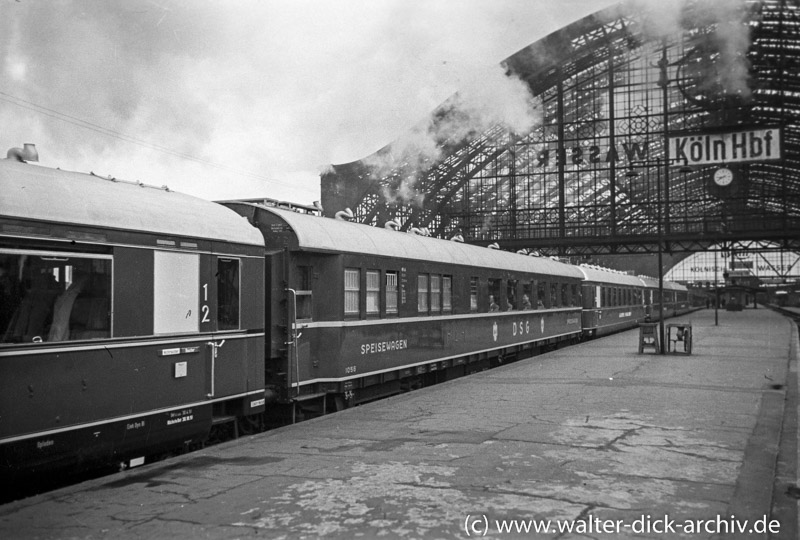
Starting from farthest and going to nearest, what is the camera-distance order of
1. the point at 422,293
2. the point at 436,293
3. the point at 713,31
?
1. the point at 713,31
2. the point at 436,293
3. the point at 422,293

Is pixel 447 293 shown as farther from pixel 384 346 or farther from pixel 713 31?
pixel 713 31

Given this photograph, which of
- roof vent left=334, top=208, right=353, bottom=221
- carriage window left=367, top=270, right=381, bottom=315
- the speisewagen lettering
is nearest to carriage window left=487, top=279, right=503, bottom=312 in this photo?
the speisewagen lettering

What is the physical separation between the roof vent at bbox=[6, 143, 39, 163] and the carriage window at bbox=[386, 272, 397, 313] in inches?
271

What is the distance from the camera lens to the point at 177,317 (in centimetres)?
808

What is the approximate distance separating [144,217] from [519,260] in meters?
14.9

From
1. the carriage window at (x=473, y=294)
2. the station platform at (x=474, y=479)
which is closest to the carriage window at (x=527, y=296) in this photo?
the carriage window at (x=473, y=294)

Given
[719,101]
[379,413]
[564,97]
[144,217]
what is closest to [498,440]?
[379,413]

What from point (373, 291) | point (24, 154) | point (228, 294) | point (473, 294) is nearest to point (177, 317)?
point (228, 294)

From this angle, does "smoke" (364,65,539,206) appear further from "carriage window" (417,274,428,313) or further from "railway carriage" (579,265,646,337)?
"carriage window" (417,274,428,313)

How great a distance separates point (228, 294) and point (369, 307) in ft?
12.8

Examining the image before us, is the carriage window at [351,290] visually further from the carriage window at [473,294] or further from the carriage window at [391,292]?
the carriage window at [473,294]

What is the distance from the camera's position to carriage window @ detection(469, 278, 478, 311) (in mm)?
17125

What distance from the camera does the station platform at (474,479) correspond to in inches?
223

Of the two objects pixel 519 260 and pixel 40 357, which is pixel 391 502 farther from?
pixel 519 260
